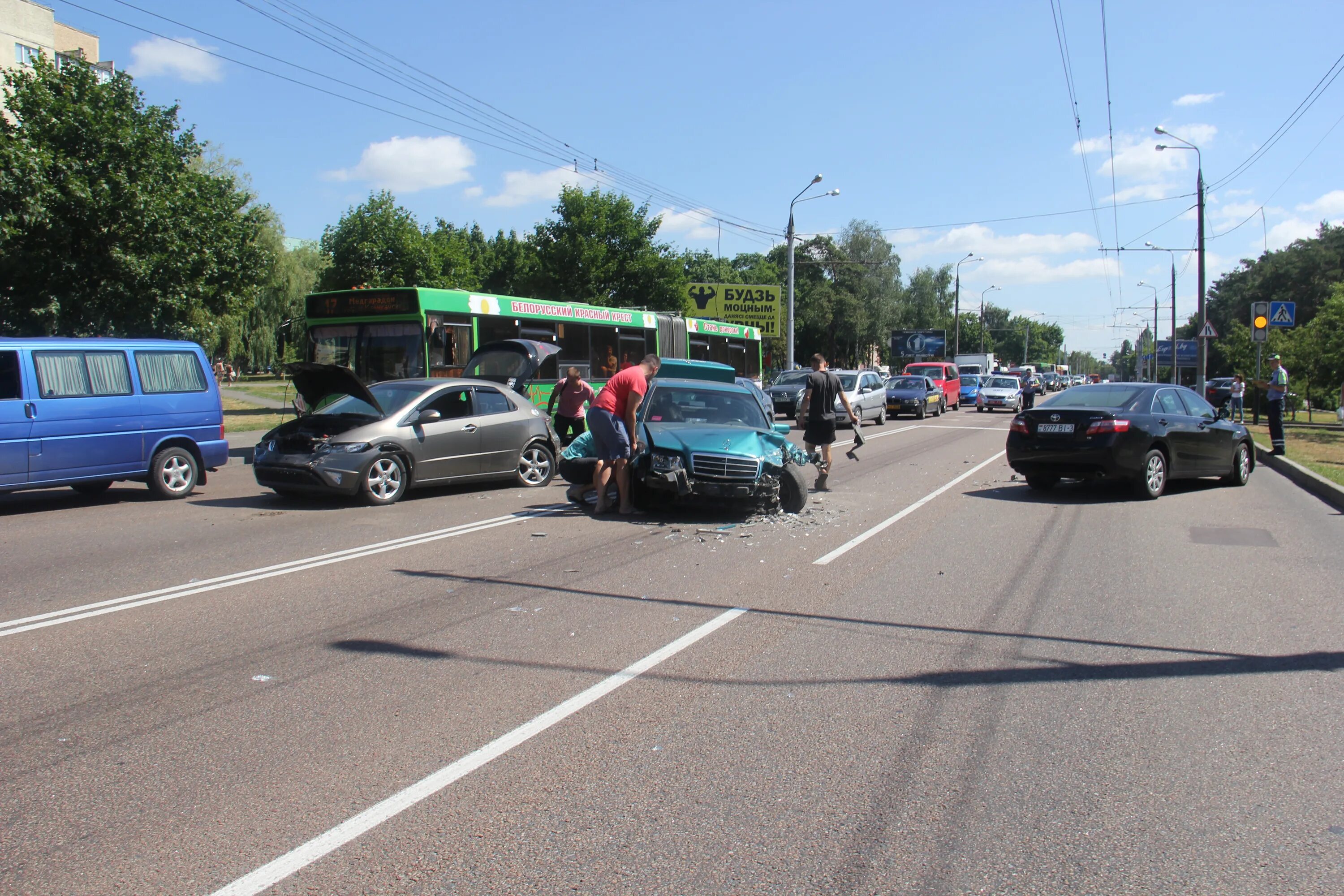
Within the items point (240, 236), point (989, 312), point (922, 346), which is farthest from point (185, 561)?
point (989, 312)

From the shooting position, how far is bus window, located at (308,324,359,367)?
1725 cm

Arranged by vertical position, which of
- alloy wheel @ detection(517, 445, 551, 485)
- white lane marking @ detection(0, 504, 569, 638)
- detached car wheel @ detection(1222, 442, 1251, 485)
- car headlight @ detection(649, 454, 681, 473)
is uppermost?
car headlight @ detection(649, 454, 681, 473)

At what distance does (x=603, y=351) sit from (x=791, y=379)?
34.9ft

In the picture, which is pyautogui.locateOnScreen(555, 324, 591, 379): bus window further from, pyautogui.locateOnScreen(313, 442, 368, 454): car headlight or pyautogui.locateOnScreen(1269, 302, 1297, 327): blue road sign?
pyautogui.locateOnScreen(1269, 302, 1297, 327): blue road sign

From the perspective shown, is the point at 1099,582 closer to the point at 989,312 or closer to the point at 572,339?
the point at 572,339

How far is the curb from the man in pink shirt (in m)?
10.2

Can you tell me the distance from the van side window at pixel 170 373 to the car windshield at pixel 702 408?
19.6 ft

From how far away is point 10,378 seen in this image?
10.6 meters

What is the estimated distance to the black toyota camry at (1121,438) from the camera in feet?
39.9

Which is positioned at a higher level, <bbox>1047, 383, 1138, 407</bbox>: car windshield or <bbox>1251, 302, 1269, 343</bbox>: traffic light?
<bbox>1251, 302, 1269, 343</bbox>: traffic light

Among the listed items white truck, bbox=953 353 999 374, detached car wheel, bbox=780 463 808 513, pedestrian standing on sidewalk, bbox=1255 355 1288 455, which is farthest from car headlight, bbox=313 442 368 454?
white truck, bbox=953 353 999 374

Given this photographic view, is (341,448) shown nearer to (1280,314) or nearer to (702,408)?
(702,408)

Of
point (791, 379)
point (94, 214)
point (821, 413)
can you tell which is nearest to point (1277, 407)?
point (821, 413)

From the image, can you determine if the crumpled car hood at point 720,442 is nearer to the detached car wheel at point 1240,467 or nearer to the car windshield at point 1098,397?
the car windshield at point 1098,397
